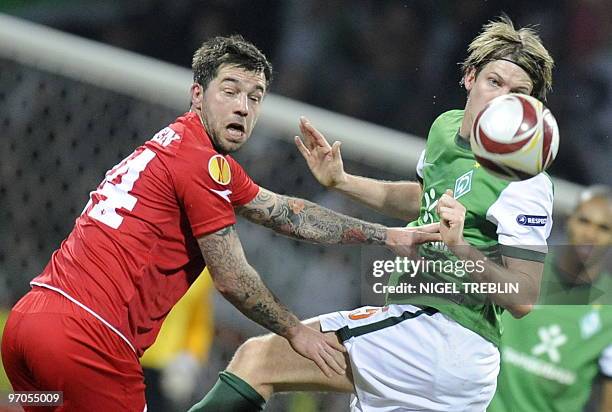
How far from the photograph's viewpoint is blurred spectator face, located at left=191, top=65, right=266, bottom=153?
12.7ft

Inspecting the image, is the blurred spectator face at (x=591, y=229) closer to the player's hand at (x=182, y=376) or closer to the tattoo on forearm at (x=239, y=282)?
the tattoo on forearm at (x=239, y=282)

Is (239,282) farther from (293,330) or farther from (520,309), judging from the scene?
(520,309)

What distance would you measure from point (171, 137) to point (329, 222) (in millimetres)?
722

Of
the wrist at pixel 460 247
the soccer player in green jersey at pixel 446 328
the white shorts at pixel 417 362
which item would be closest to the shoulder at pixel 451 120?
the soccer player in green jersey at pixel 446 328

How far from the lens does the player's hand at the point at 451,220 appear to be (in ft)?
12.3

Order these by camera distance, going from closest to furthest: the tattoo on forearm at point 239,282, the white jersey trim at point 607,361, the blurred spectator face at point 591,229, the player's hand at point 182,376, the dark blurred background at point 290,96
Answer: the tattoo on forearm at point 239,282 < the white jersey trim at point 607,361 < the blurred spectator face at point 591,229 < the player's hand at point 182,376 < the dark blurred background at point 290,96

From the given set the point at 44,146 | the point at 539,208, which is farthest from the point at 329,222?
the point at 44,146

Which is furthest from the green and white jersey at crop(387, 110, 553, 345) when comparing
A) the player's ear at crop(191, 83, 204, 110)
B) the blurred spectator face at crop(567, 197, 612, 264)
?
the blurred spectator face at crop(567, 197, 612, 264)

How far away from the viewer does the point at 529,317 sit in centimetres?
515

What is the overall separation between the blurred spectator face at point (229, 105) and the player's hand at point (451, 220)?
724 mm

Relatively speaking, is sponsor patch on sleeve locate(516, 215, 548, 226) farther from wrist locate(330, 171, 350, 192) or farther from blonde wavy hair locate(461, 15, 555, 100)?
wrist locate(330, 171, 350, 192)

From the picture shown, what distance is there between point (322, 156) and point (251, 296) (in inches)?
39.8

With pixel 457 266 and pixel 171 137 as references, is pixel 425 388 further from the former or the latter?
pixel 171 137

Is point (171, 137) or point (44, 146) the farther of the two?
point (44, 146)
